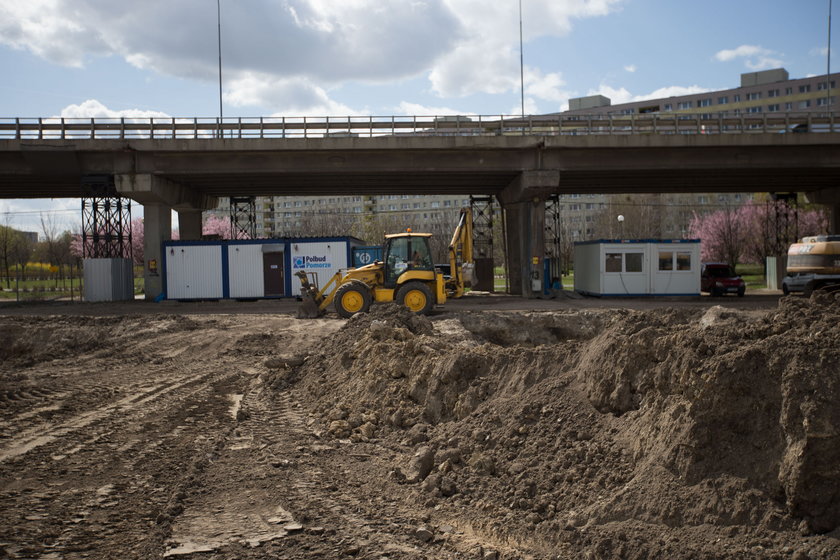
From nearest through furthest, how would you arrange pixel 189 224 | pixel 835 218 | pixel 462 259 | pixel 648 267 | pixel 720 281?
1. pixel 462 259
2. pixel 648 267
3. pixel 720 281
4. pixel 189 224
5. pixel 835 218

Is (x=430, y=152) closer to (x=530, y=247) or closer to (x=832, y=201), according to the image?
(x=530, y=247)

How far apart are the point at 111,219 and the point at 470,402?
3302cm

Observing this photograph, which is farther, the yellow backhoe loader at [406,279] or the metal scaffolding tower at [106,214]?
the metal scaffolding tower at [106,214]

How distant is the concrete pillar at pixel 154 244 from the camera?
32.8 meters

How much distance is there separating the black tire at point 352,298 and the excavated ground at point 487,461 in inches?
446

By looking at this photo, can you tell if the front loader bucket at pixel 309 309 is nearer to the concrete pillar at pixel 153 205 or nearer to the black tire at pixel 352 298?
the black tire at pixel 352 298

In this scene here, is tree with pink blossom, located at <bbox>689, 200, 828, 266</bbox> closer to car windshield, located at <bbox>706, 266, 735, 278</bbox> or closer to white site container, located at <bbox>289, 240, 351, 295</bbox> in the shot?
car windshield, located at <bbox>706, 266, 735, 278</bbox>

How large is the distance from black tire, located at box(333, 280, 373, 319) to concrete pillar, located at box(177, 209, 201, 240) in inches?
859

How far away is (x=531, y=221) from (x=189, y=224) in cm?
2077

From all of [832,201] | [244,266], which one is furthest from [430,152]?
[832,201]

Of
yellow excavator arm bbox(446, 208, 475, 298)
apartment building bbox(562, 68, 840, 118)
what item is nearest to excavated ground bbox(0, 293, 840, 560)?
yellow excavator arm bbox(446, 208, 475, 298)

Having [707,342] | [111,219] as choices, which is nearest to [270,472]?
[707,342]

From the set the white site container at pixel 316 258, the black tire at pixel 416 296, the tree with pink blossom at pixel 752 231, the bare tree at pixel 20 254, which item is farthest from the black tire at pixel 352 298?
the bare tree at pixel 20 254

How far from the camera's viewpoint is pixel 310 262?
31797mm
